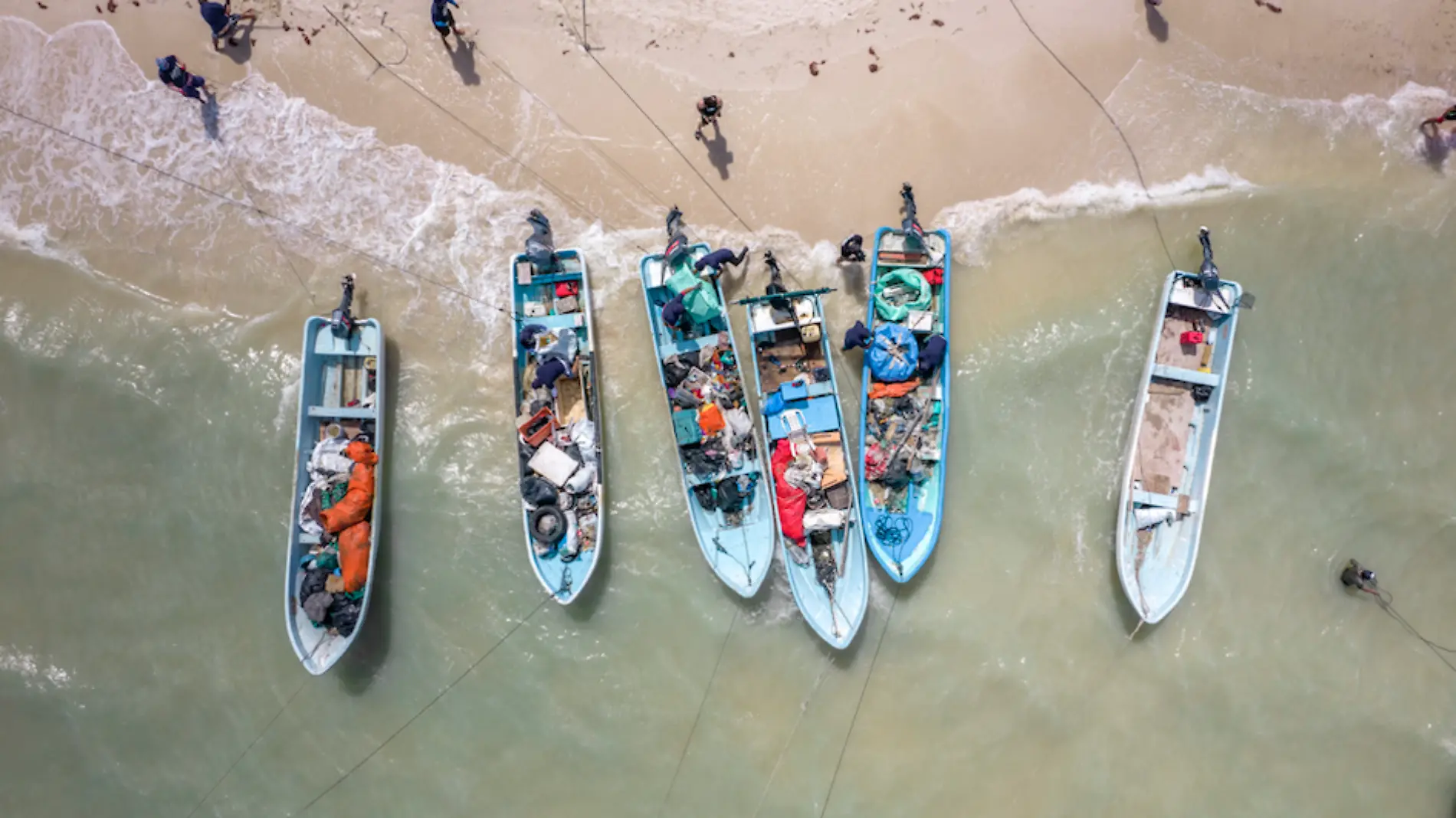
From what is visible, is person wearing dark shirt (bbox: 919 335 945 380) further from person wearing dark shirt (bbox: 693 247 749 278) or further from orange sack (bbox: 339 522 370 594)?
orange sack (bbox: 339 522 370 594)

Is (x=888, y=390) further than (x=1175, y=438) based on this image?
No

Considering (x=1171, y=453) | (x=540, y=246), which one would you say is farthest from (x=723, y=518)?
(x=1171, y=453)

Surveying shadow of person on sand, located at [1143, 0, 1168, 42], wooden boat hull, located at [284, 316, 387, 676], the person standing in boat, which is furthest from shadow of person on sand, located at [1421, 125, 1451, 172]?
wooden boat hull, located at [284, 316, 387, 676]

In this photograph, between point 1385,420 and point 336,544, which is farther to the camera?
point 1385,420

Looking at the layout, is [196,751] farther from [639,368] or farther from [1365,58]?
[1365,58]

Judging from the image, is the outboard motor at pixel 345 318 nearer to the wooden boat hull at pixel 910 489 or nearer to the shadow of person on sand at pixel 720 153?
the shadow of person on sand at pixel 720 153

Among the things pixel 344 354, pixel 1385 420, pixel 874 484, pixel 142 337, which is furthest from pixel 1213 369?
pixel 142 337

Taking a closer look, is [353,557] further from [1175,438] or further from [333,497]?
[1175,438]
